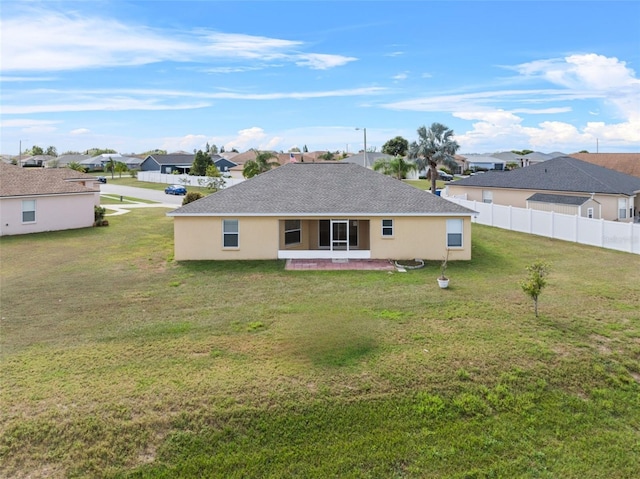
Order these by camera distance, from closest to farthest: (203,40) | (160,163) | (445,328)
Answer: (445,328)
(203,40)
(160,163)

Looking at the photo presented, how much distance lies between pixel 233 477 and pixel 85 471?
2.47m

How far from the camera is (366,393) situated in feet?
32.3

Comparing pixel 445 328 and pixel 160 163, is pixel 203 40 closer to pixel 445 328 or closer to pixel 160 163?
pixel 445 328

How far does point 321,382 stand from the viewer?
10.1m

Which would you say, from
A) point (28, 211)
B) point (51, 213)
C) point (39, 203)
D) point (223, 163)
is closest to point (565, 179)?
point (51, 213)

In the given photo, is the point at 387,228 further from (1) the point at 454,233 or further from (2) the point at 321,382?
(2) the point at 321,382

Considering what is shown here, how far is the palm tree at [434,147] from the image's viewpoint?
139 ft

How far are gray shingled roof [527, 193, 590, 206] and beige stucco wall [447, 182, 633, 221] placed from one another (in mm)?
559

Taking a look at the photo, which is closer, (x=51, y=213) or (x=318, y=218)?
(x=318, y=218)

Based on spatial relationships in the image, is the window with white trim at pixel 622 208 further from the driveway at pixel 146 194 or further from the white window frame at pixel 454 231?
the driveway at pixel 146 194

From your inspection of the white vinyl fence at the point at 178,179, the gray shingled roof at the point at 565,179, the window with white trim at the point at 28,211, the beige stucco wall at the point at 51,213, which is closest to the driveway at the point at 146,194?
the white vinyl fence at the point at 178,179

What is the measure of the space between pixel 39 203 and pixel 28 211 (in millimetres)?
797

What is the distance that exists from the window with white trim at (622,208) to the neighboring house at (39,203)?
35602mm

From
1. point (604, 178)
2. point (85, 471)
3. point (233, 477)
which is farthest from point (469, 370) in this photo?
point (604, 178)
